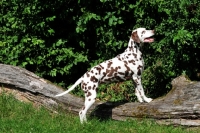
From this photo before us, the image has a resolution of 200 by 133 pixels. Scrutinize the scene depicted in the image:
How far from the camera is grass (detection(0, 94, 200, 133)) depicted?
791cm

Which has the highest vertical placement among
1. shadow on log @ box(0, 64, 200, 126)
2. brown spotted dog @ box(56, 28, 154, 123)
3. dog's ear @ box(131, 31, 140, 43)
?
dog's ear @ box(131, 31, 140, 43)

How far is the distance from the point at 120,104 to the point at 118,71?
74 centimetres

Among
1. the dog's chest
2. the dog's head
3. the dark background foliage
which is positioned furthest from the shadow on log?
the dark background foliage

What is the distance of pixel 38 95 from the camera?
31.4ft

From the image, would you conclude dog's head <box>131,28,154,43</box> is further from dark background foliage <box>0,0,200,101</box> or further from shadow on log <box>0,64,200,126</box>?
dark background foliage <box>0,0,200,101</box>

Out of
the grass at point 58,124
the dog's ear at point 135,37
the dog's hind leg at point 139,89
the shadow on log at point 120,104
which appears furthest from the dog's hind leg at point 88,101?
the dog's ear at point 135,37

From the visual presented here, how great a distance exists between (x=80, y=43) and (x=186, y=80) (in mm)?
3471

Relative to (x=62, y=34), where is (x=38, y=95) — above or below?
below

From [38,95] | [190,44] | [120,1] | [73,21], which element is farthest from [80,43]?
[190,44]

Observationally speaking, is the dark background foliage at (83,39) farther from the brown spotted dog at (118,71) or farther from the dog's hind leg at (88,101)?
the dog's hind leg at (88,101)

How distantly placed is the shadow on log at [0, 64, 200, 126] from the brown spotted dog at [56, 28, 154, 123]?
49 cm

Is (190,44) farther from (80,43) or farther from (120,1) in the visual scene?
(80,43)

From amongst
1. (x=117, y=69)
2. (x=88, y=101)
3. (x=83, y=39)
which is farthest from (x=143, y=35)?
(x=83, y=39)

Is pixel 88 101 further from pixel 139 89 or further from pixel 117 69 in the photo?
pixel 139 89
